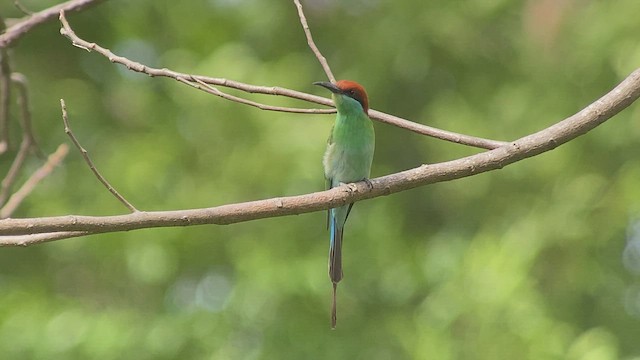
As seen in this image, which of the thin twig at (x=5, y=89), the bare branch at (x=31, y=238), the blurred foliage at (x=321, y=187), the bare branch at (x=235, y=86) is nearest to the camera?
the bare branch at (x=31, y=238)

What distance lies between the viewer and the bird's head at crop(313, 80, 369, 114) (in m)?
2.47

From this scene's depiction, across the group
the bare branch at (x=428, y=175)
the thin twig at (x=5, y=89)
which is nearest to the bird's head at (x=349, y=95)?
the bare branch at (x=428, y=175)

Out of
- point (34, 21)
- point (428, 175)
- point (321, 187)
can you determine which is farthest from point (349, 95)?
point (321, 187)

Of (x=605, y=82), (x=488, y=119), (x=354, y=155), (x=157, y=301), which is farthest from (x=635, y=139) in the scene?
(x=157, y=301)

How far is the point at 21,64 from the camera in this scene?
5.23 metres

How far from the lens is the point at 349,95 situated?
2520 mm

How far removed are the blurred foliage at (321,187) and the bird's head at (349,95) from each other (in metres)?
1.27

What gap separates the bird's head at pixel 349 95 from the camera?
2.47m

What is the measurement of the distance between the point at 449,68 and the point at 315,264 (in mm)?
1897

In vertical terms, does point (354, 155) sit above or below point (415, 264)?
below

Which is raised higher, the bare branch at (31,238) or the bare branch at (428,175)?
the bare branch at (428,175)

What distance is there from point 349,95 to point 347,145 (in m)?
0.16

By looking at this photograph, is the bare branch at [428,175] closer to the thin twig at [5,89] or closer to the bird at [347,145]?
the bird at [347,145]

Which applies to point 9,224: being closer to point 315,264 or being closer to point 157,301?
point 315,264
